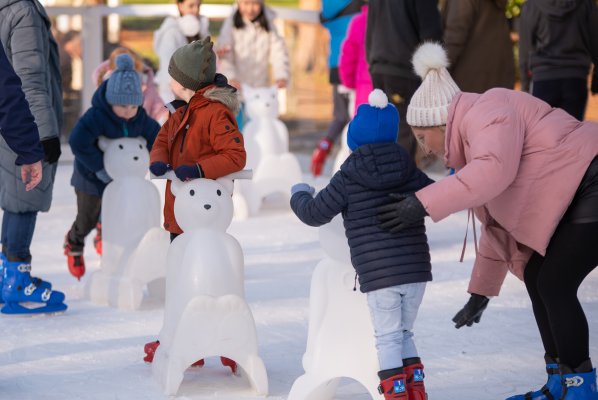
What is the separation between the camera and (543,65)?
25.3 ft

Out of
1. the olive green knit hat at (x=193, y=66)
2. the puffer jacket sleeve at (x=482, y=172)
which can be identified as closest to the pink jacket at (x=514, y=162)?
the puffer jacket sleeve at (x=482, y=172)

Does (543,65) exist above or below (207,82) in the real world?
above

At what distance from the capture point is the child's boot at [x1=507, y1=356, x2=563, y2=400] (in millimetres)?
4461

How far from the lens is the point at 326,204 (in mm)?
4219

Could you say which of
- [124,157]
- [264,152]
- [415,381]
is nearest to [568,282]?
[415,381]

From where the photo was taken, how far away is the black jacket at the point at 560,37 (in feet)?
24.4

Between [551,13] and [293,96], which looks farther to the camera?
[293,96]

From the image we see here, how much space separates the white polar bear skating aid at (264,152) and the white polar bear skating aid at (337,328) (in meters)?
4.74

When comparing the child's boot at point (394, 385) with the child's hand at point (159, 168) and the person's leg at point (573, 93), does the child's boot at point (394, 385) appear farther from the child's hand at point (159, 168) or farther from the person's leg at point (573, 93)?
the person's leg at point (573, 93)

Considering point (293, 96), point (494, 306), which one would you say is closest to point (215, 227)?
point (494, 306)

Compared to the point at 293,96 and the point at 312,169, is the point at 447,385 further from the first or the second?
the point at 293,96

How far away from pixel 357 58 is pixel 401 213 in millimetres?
5040

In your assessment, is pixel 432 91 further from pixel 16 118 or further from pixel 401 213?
pixel 16 118

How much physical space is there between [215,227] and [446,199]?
1.21 meters
